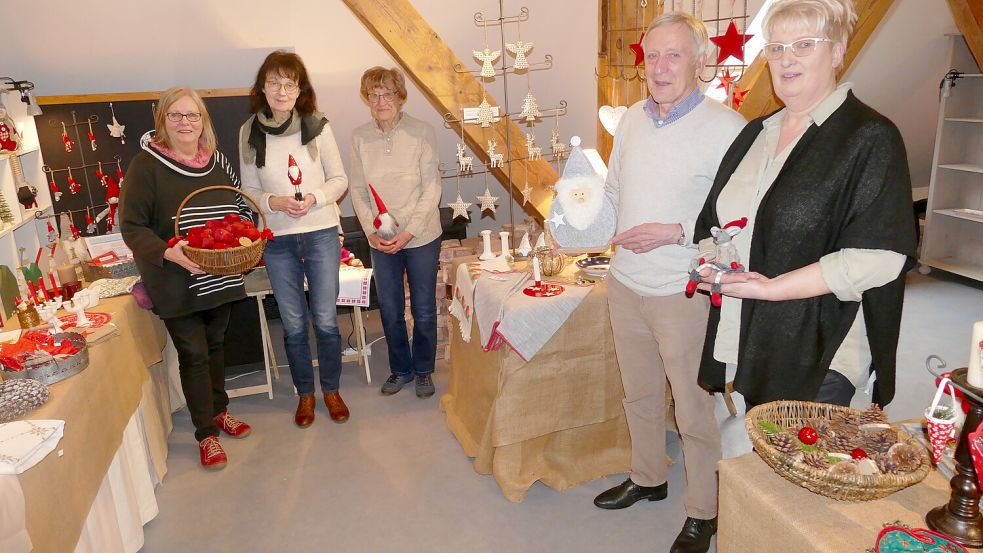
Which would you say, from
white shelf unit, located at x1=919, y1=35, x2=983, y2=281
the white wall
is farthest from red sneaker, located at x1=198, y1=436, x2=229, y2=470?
white shelf unit, located at x1=919, y1=35, x2=983, y2=281

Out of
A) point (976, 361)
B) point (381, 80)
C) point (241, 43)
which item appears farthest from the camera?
point (241, 43)

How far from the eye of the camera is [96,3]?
10.9 ft

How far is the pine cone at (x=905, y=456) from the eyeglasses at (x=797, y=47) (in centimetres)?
76

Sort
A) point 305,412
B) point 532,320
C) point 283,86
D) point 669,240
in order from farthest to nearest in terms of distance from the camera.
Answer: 1. point 305,412
2. point 283,86
3. point 532,320
4. point 669,240

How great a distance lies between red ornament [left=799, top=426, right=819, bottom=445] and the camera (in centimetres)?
119

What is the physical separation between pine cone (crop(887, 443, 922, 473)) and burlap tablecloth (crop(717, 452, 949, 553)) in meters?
0.08

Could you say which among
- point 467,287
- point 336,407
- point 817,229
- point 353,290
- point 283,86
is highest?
point 283,86

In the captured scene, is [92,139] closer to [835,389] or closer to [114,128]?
[114,128]

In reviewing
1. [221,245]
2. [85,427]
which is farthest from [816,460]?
[221,245]

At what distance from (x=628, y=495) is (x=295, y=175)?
5.63 ft

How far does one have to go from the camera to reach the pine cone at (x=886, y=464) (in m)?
1.11

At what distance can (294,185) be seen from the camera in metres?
2.67

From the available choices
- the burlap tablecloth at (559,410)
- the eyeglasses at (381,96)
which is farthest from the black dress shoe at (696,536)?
the eyeglasses at (381,96)

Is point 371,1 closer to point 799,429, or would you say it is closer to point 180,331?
point 180,331
